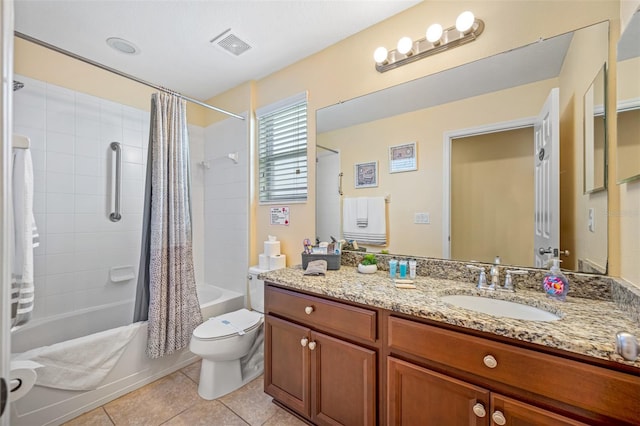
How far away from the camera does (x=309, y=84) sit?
2.16 metres

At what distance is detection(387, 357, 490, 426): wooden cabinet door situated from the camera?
96cm

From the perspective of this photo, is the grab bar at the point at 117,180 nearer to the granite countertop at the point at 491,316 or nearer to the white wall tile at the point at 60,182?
the white wall tile at the point at 60,182

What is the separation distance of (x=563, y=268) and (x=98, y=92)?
137 inches

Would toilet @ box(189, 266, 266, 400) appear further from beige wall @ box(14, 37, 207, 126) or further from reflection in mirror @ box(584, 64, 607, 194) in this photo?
beige wall @ box(14, 37, 207, 126)

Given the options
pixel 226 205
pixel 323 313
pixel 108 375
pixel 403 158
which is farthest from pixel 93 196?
pixel 403 158

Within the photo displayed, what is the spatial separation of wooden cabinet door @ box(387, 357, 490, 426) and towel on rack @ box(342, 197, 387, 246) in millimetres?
823

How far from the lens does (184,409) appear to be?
1681mm

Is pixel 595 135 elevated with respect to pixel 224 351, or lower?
elevated

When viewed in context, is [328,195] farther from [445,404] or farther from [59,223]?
[59,223]

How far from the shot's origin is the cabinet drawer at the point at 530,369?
2.46ft

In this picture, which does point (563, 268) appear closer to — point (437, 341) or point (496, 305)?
point (496, 305)

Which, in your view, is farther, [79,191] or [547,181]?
[79,191]

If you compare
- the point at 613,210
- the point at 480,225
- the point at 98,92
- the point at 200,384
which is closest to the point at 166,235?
the point at 200,384

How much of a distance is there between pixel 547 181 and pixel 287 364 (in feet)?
5.44
